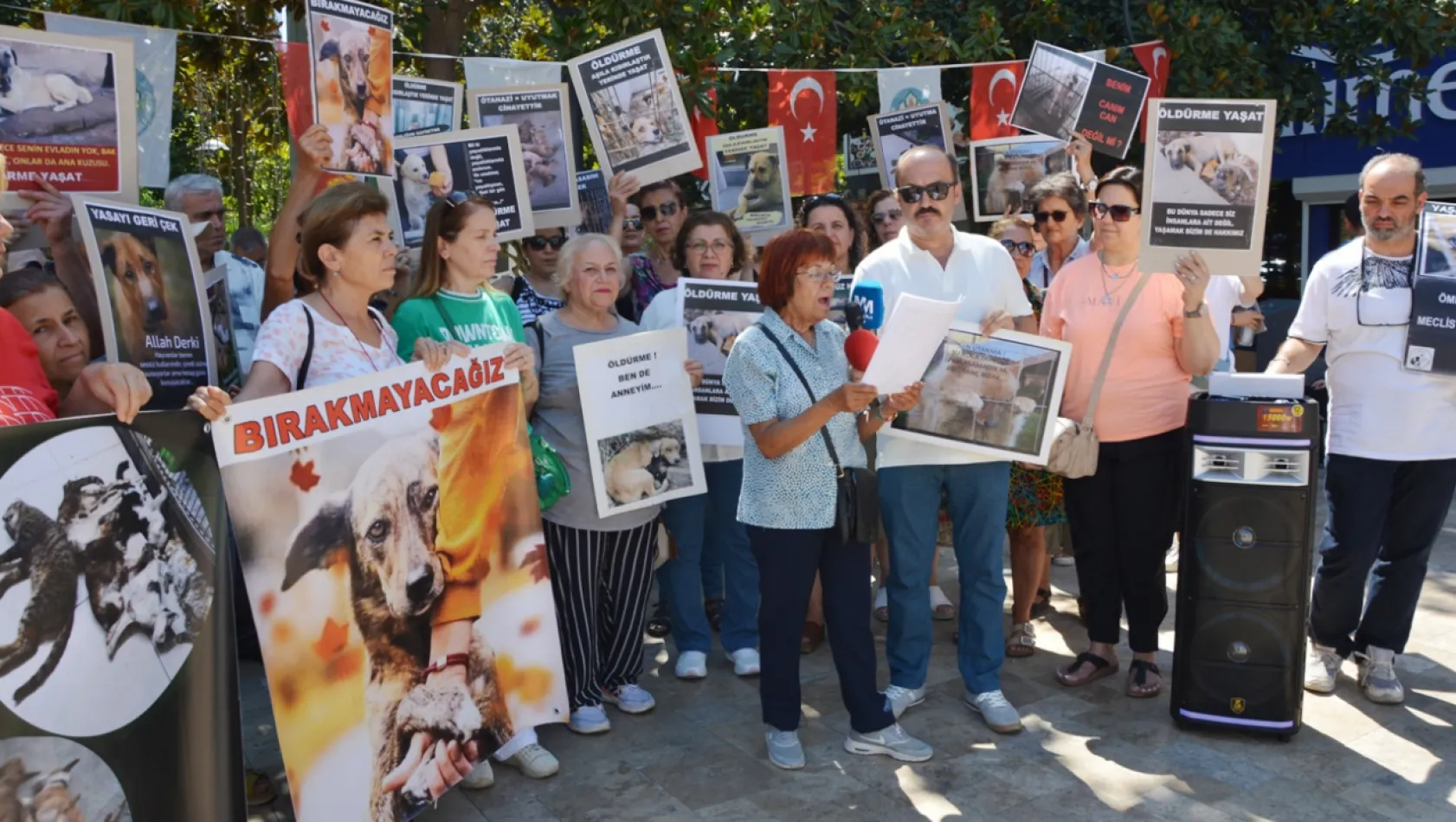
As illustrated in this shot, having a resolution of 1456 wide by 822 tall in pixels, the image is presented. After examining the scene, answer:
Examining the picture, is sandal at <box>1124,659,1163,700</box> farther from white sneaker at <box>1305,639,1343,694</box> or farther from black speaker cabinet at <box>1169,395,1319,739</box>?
white sneaker at <box>1305,639,1343,694</box>

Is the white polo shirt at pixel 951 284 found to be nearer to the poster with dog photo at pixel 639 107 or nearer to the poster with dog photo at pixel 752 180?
the poster with dog photo at pixel 639 107

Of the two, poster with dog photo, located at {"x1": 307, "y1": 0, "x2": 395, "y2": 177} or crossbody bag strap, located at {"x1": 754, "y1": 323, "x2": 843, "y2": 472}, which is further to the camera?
poster with dog photo, located at {"x1": 307, "y1": 0, "x2": 395, "y2": 177}

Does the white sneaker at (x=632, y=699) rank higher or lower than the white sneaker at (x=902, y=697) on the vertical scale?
lower

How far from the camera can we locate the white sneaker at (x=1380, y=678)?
4.69m

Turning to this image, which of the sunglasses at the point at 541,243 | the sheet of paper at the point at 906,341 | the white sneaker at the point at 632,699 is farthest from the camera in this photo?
the sunglasses at the point at 541,243

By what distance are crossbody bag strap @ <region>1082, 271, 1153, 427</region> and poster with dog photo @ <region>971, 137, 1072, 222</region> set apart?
2.53 meters

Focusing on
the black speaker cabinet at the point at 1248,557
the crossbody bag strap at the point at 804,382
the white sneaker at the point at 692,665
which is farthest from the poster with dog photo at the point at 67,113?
the black speaker cabinet at the point at 1248,557

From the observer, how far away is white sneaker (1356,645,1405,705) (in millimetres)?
4688

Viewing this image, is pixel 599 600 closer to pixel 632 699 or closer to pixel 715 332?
pixel 632 699

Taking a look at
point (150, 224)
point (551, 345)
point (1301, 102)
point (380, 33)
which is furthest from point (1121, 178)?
point (1301, 102)

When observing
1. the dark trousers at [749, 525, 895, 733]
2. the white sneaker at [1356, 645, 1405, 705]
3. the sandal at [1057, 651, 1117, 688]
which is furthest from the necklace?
the white sneaker at [1356, 645, 1405, 705]

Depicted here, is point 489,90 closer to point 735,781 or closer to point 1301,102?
point 735,781

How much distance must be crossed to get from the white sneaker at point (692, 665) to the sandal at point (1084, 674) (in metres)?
1.43

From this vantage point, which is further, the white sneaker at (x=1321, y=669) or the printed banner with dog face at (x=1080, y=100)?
the printed banner with dog face at (x=1080, y=100)
